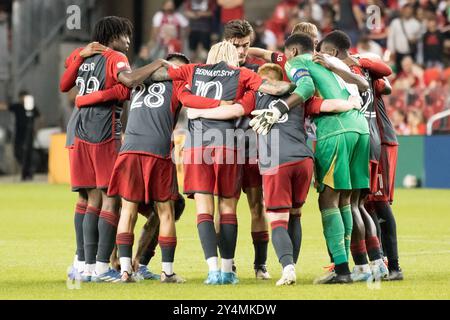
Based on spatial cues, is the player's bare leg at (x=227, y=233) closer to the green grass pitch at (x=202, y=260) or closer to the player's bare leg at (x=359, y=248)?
the green grass pitch at (x=202, y=260)

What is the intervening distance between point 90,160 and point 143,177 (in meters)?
0.67

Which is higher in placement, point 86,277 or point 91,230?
point 91,230

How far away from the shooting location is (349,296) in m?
9.17

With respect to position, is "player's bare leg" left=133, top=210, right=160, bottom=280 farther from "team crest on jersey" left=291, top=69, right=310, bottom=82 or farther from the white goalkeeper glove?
"team crest on jersey" left=291, top=69, right=310, bottom=82

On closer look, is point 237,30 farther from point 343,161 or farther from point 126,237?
point 126,237

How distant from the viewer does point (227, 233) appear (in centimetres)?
1027

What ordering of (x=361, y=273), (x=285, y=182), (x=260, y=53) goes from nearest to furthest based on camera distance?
(x=285, y=182) < (x=361, y=273) < (x=260, y=53)

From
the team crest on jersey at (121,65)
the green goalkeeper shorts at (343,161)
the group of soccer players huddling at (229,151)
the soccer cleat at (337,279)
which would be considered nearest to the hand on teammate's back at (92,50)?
the group of soccer players huddling at (229,151)

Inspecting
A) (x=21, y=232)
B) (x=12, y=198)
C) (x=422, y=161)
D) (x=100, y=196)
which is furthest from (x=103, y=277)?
(x=422, y=161)

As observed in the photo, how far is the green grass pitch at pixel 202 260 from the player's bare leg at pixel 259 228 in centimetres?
17

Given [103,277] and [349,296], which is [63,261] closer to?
[103,277]

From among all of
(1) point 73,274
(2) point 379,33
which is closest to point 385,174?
(1) point 73,274

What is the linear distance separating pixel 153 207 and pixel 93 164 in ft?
2.22

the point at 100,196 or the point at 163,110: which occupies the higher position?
the point at 163,110
